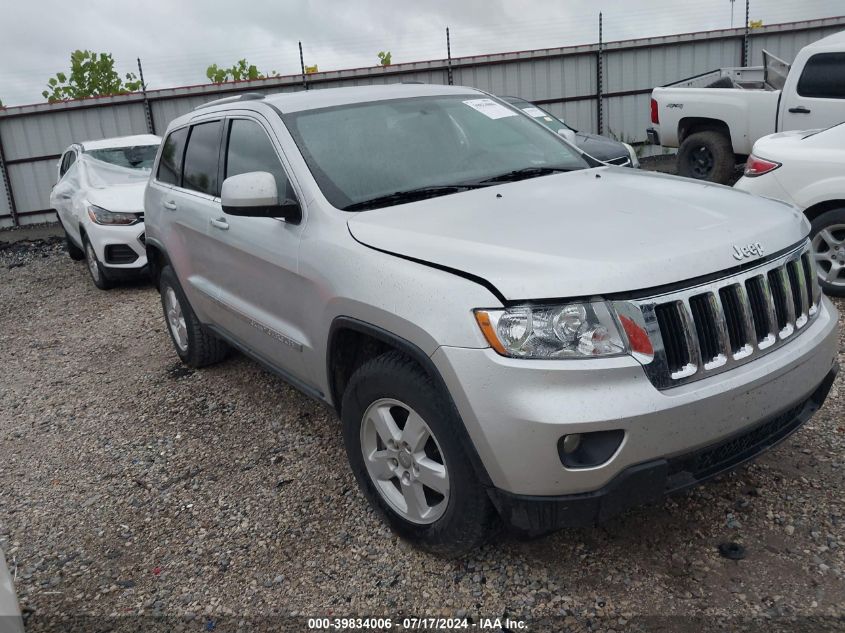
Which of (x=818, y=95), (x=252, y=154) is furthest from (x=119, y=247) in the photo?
(x=818, y=95)

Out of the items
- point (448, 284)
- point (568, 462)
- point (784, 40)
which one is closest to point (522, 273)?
point (448, 284)

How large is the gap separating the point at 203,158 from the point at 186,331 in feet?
4.49

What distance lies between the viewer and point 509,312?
2.31m

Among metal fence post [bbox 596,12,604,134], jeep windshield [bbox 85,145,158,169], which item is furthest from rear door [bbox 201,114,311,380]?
metal fence post [bbox 596,12,604,134]

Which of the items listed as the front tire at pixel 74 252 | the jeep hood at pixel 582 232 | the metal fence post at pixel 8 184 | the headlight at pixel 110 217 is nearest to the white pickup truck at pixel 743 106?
the jeep hood at pixel 582 232

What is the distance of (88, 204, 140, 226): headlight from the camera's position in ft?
→ 26.8

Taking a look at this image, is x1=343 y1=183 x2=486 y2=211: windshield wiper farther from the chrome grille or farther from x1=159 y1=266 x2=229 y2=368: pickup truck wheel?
x1=159 y1=266 x2=229 y2=368: pickup truck wheel

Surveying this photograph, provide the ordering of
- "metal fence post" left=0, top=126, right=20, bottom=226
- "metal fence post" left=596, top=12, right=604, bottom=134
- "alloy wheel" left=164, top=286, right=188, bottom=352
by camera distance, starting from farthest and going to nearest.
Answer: "metal fence post" left=0, top=126, right=20, bottom=226 < "metal fence post" left=596, top=12, right=604, bottom=134 < "alloy wheel" left=164, top=286, right=188, bottom=352

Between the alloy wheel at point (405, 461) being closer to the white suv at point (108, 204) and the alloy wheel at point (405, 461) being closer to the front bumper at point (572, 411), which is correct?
the front bumper at point (572, 411)

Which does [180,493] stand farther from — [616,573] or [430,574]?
[616,573]

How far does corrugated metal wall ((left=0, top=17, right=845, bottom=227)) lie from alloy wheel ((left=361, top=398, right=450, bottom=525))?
13080 mm

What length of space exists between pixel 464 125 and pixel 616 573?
220 cm

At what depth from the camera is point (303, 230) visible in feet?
10.4

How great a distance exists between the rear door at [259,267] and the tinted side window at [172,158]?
2.79 ft
